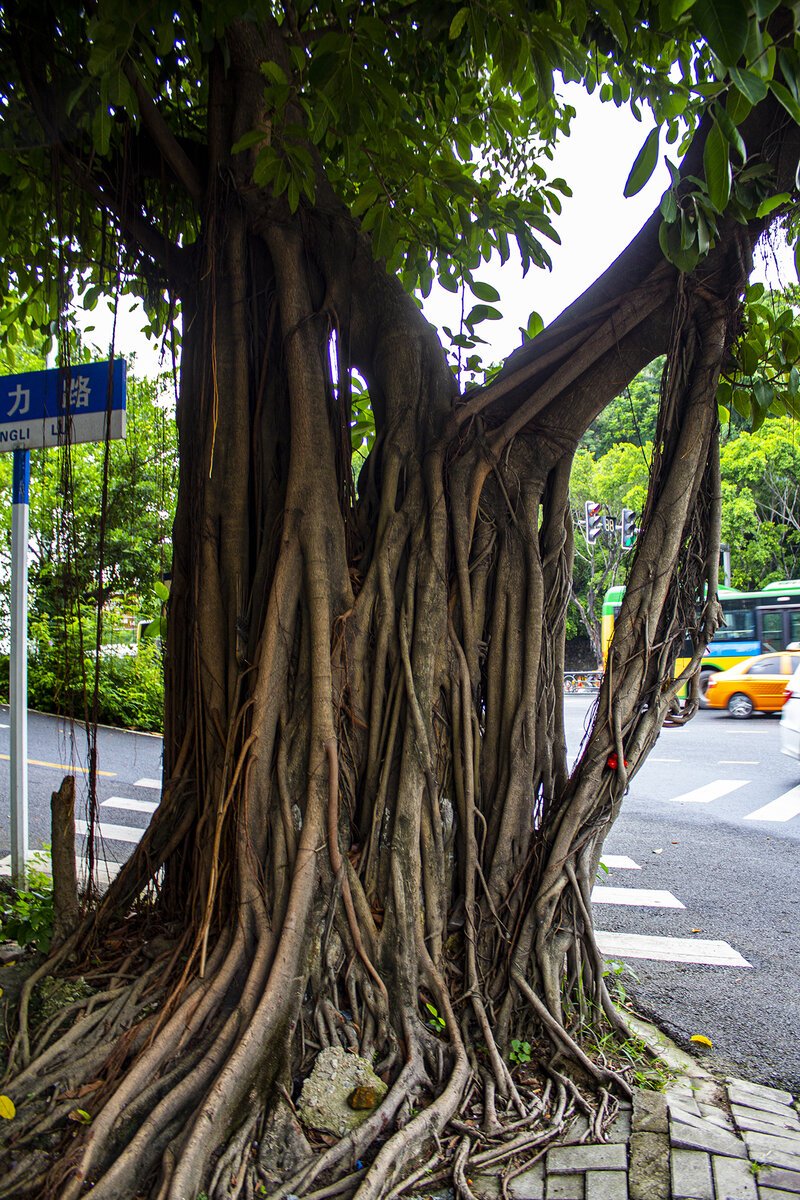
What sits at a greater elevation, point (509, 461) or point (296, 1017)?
point (509, 461)

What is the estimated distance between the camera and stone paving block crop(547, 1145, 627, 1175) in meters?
2.08

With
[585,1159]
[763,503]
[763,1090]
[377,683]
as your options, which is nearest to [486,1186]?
[585,1159]

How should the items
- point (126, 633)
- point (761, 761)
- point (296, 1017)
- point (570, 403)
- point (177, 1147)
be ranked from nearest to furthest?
point (177, 1147) < point (296, 1017) < point (570, 403) < point (761, 761) < point (126, 633)

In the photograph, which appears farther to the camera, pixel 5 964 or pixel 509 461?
pixel 509 461

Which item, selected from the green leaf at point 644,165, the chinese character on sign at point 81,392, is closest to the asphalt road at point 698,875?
the chinese character on sign at point 81,392

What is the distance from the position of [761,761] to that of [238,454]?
817 centimetres

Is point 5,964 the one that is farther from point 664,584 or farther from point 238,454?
point 664,584

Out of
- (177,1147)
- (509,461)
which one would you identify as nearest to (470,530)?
(509,461)

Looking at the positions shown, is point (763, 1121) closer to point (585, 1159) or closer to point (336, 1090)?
point (585, 1159)

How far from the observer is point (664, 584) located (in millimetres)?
2855

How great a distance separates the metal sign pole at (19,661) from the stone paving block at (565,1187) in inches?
107

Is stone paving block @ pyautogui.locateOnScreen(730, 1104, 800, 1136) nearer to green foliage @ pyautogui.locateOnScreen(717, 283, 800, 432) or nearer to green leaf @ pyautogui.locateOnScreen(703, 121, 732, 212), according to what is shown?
green foliage @ pyautogui.locateOnScreen(717, 283, 800, 432)

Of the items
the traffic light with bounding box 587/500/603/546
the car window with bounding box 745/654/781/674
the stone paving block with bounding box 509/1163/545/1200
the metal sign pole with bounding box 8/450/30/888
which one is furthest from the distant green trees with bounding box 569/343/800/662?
the stone paving block with bounding box 509/1163/545/1200

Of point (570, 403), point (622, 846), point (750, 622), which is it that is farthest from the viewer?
point (750, 622)
